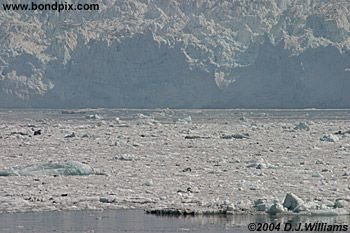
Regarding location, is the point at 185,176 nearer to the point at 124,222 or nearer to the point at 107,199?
the point at 107,199

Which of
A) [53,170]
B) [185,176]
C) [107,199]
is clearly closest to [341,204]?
[107,199]

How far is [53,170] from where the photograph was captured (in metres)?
13.1

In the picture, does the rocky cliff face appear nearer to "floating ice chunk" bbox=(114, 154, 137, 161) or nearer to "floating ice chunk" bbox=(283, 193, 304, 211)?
"floating ice chunk" bbox=(114, 154, 137, 161)

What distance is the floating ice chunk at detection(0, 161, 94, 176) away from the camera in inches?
513

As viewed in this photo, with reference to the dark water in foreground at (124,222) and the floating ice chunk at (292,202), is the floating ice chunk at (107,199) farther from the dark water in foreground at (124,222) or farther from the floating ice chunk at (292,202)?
the floating ice chunk at (292,202)

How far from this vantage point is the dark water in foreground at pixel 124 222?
8656 millimetres

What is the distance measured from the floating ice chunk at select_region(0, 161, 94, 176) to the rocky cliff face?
57.3 m

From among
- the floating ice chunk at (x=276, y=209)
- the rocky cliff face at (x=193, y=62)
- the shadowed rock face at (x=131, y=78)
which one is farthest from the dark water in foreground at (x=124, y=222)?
the shadowed rock face at (x=131, y=78)

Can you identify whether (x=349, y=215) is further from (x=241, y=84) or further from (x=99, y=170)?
(x=241, y=84)

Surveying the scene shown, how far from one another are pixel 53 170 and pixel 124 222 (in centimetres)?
422

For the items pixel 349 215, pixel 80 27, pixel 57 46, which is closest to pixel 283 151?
pixel 349 215

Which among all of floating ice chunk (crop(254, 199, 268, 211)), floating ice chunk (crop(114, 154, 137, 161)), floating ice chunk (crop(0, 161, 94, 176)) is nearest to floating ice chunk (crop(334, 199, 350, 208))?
floating ice chunk (crop(254, 199, 268, 211))

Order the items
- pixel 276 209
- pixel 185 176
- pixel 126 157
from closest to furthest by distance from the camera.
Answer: pixel 276 209
pixel 185 176
pixel 126 157

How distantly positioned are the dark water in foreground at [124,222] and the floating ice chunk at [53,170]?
3.39m
